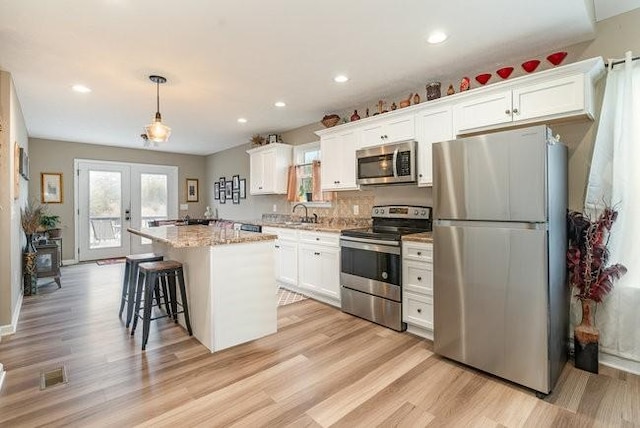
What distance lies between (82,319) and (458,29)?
171 inches

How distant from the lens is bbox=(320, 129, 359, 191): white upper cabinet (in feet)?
13.1

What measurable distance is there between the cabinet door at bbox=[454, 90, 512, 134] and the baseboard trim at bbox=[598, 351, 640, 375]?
1.91 meters

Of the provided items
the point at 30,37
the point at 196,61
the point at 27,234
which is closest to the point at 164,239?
the point at 196,61

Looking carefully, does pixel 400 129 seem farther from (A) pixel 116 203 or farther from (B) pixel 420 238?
(A) pixel 116 203

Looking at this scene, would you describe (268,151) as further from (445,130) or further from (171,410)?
(171,410)

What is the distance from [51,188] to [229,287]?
5714mm

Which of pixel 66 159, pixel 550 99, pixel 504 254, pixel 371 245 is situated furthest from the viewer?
pixel 66 159

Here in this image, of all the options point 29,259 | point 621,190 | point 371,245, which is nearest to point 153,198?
point 29,259

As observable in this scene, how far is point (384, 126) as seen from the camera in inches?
141

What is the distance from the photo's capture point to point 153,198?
7.46 metres

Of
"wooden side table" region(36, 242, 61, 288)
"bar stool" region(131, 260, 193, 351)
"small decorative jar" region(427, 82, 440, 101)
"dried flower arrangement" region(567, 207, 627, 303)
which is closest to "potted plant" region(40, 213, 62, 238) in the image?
"wooden side table" region(36, 242, 61, 288)

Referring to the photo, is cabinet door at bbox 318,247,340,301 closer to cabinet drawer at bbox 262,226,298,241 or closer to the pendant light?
cabinet drawer at bbox 262,226,298,241

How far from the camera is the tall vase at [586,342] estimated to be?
2.31m

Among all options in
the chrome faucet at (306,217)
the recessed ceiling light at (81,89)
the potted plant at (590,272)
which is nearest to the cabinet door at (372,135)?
the chrome faucet at (306,217)
